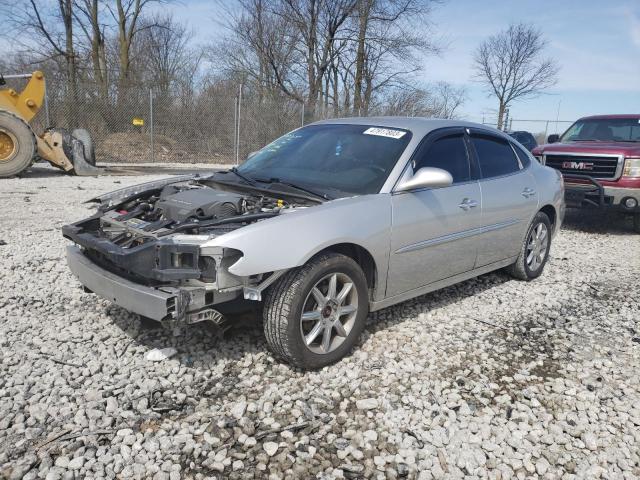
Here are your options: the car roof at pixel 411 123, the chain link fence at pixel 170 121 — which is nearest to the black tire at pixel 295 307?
the car roof at pixel 411 123

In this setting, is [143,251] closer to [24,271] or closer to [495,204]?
[24,271]

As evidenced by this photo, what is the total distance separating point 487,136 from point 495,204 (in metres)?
0.72

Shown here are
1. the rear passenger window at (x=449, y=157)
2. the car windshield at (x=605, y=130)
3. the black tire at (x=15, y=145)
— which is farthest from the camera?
the black tire at (x=15, y=145)

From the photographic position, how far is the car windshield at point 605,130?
348 inches

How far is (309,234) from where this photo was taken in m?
3.00

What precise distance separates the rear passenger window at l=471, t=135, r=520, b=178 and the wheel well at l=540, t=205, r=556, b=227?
2.28 ft

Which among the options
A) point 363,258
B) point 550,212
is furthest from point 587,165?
point 363,258

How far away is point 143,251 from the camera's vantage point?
2865 millimetres

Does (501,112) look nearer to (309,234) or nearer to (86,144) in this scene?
(86,144)

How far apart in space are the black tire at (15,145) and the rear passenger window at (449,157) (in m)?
10.1

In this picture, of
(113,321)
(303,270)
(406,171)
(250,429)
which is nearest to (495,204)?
(406,171)

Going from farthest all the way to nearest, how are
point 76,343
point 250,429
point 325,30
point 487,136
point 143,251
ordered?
point 325,30 < point 487,136 < point 76,343 < point 143,251 < point 250,429

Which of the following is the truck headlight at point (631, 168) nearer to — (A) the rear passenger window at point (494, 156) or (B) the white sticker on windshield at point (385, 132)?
(A) the rear passenger window at point (494, 156)

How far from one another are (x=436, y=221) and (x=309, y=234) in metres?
1.23
